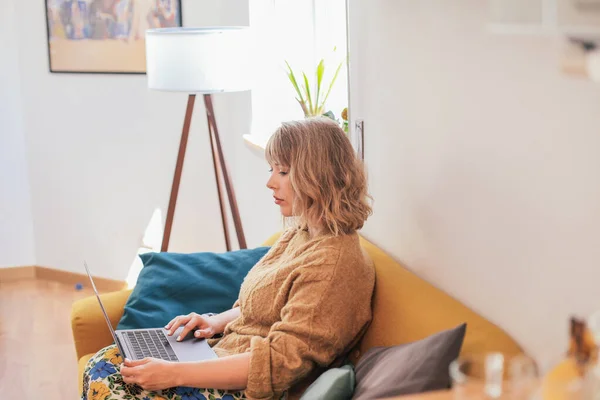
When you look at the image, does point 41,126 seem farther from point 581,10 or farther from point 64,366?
point 581,10

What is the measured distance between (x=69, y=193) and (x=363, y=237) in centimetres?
263

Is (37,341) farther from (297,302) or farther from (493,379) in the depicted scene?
(493,379)

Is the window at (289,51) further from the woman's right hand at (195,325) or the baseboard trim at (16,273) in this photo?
the baseboard trim at (16,273)

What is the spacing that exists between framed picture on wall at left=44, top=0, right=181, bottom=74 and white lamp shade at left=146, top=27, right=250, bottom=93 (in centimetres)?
126

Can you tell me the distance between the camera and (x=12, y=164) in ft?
15.9

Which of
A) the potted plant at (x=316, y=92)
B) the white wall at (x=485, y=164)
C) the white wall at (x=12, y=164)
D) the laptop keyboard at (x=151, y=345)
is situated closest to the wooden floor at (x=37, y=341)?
the white wall at (x=12, y=164)

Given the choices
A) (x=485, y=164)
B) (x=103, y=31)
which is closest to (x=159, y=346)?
(x=485, y=164)

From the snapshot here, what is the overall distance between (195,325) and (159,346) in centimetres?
13

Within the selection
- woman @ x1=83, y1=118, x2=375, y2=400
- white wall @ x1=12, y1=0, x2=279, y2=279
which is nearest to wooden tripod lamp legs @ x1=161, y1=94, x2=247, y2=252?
white wall @ x1=12, y1=0, x2=279, y2=279

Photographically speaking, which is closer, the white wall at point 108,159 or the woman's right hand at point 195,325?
the woman's right hand at point 195,325

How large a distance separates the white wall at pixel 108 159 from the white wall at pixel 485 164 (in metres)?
1.85

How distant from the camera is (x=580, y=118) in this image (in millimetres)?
1405

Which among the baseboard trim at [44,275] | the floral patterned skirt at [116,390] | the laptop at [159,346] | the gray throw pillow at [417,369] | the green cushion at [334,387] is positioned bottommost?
the baseboard trim at [44,275]

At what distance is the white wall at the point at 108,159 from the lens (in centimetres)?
433
